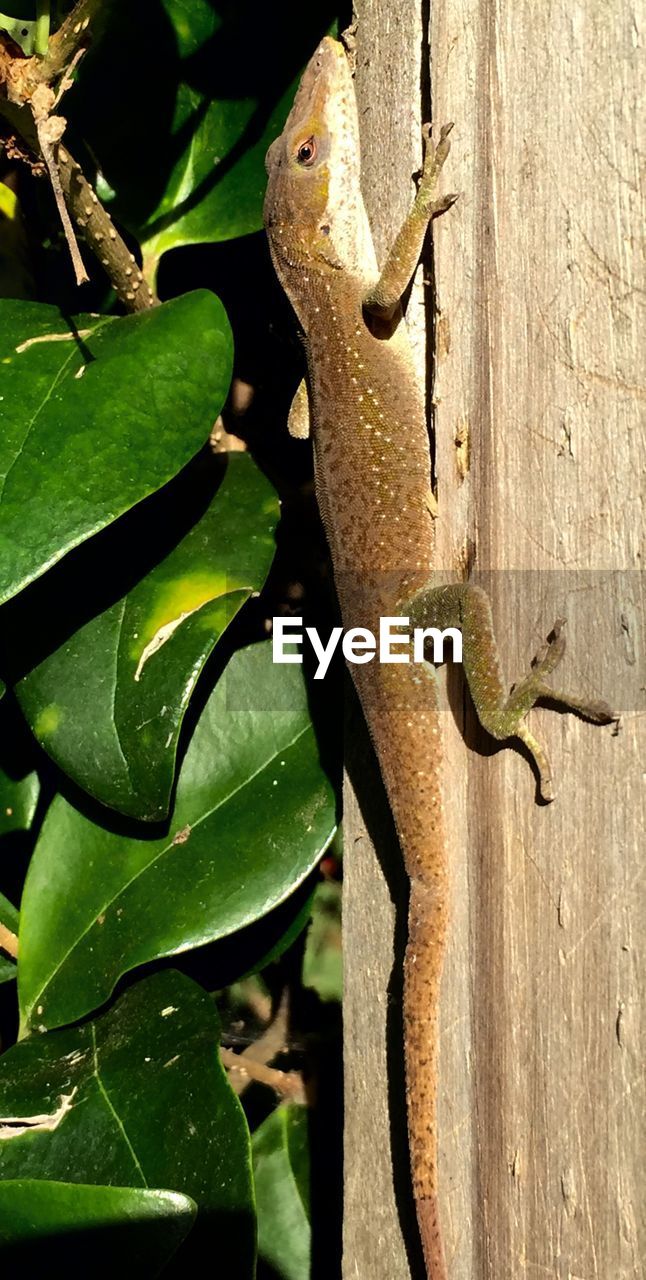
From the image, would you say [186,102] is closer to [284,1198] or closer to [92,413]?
[92,413]

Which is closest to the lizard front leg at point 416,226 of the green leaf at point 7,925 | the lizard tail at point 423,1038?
the lizard tail at point 423,1038

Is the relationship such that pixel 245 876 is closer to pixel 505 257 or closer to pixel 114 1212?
pixel 114 1212

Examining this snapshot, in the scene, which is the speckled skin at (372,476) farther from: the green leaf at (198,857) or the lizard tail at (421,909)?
the green leaf at (198,857)

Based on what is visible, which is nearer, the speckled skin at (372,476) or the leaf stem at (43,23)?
the speckled skin at (372,476)

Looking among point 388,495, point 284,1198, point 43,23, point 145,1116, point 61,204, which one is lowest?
point 284,1198

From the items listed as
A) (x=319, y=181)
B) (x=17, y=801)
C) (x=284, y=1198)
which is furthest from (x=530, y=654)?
(x=284, y=1198)

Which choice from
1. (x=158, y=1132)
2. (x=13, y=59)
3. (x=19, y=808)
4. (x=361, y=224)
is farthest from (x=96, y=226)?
(x=158, y=1132)
